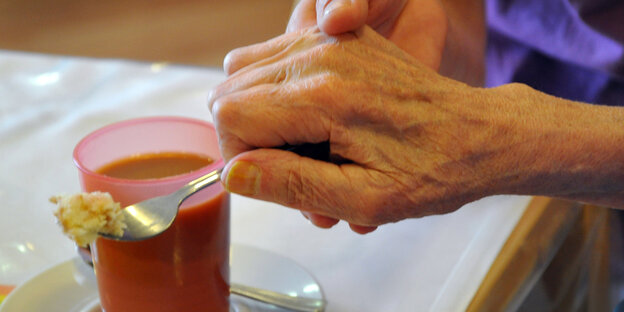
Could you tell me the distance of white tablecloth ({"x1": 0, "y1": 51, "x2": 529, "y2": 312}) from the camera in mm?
659

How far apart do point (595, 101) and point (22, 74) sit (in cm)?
102

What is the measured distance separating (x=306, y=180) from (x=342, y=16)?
0.16 m

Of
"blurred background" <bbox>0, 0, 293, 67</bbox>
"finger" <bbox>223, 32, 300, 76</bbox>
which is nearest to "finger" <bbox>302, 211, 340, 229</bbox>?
"finger" <bbox>223, 32, 300, 76</bbox>

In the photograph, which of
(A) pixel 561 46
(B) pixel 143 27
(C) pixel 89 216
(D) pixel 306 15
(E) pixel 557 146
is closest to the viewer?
(C) pixel 89 216

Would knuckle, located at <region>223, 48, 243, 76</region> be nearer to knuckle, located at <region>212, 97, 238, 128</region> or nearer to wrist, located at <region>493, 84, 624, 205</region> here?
knuckle, located at <region>212, 97, 238, 128</region>

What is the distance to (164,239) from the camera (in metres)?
0.52

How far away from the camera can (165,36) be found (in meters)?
3.06

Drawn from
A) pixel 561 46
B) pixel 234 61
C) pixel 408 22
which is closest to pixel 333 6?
pixel 234 61

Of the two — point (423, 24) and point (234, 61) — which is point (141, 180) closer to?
point (234, 61)

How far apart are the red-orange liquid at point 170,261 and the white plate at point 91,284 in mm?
73

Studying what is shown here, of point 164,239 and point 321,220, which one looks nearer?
point 164,239

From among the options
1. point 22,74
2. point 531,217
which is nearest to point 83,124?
point 22,74

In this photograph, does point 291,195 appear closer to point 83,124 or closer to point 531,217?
point 531,217

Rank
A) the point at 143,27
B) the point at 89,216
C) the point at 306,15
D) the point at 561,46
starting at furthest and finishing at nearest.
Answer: the point at 143,27 → the point at 561,46 → the point at 306,15 → the point at 89,216
